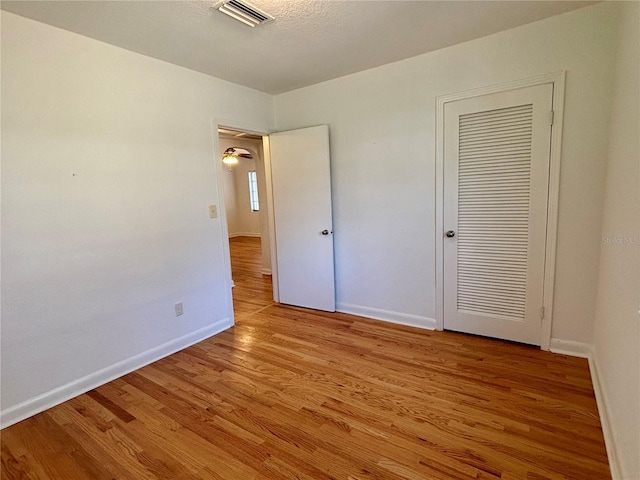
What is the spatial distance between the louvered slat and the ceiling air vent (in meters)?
1.73

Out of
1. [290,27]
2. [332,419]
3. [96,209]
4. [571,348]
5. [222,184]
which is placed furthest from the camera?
[222,184]

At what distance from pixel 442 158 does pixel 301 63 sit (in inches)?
58.6

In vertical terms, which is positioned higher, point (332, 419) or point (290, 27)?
point (290, 27)

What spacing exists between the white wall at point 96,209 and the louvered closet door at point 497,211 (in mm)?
2233

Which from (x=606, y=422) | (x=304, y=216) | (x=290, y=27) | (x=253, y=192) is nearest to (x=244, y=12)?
(x=290, y=27)

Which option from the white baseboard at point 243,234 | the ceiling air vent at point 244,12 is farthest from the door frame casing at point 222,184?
the white baseboard at point 243,234

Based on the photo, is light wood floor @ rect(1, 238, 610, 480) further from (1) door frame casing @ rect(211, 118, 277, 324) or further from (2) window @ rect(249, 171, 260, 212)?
(2) window @ rect(249, 171, 260, 212)

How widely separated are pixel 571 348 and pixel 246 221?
872 cm

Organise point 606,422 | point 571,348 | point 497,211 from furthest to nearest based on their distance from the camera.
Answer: point 497,211 → point 571,348 → point 606,422

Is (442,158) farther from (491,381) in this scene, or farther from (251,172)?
(251,172)

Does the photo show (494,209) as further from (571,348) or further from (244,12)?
(244,12)

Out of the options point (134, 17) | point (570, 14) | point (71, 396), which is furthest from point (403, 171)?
point (71, 396)

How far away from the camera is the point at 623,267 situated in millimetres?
1581

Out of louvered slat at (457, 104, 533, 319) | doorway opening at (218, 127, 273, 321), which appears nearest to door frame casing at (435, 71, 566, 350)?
louvered slat at (457, 104, 533, 319)
